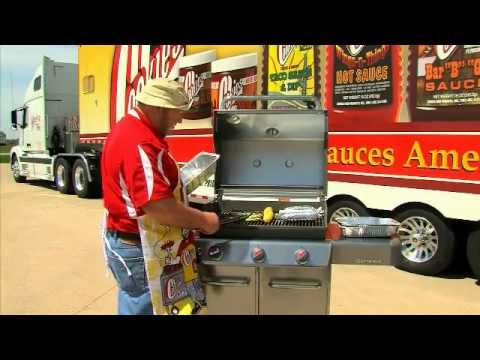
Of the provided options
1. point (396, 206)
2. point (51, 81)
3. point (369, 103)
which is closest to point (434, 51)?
point (369, 103)

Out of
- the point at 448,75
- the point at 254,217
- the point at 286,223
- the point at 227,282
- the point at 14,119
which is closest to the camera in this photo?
the point at 227,282

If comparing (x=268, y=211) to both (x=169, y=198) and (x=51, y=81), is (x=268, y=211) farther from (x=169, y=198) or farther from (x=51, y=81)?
(x=51, y=81)

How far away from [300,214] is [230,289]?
1.78ft

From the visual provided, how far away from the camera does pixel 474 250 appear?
4621 millimetres

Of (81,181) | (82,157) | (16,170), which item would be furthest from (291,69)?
(16,170)

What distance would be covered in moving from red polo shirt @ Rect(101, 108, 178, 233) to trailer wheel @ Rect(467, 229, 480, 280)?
3.53 m

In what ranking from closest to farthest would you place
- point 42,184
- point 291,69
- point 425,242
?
point 425,242, point 291,69, point 42,184

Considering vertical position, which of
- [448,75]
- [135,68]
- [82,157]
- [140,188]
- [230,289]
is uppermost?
[135,68]

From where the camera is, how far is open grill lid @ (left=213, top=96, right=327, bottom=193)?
2938 millimetres

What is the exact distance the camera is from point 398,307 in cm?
418

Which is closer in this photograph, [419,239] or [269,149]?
[269,149]

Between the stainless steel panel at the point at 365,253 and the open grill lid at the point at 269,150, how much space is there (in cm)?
63

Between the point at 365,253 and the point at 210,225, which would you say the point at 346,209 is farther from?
the point at 210,225

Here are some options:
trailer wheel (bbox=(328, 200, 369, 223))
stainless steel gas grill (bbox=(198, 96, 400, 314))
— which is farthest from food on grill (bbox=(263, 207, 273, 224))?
trailer wheel (bbox=(328, 200, 369, 223))
